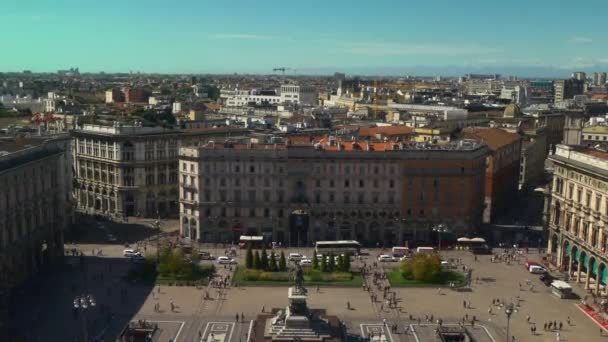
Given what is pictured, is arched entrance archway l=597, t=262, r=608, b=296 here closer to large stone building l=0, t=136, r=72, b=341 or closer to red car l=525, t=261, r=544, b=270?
red car l=525, t=261, r=544, b=270

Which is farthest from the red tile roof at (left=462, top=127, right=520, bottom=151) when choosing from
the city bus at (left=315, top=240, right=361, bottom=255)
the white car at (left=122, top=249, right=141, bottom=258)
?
the white car at (left=122, top=249, right=141, bottom=258)

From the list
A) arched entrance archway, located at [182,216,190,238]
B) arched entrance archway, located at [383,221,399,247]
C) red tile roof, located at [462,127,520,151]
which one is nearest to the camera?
arched entrance archway, located at [383,221,399,247]

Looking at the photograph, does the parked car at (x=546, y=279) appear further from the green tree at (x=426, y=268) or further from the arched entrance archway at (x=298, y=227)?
the arched entrance archway at (x=298, y=227)

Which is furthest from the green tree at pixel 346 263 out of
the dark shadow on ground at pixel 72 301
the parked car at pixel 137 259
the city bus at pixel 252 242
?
the parked car at pixel 137 259

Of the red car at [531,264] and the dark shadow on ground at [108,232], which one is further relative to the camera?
the dark shadow on ground at [108,232]

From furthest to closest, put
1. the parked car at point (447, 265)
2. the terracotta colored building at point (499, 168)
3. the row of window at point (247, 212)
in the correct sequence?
1. the terracotta colored building at point (499, 168)
2. the row of window at point (247, 212)
3. the parked car at point (447, 265)

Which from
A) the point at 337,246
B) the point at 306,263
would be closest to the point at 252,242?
the point at 337,246

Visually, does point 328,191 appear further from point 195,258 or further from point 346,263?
point 195,258
